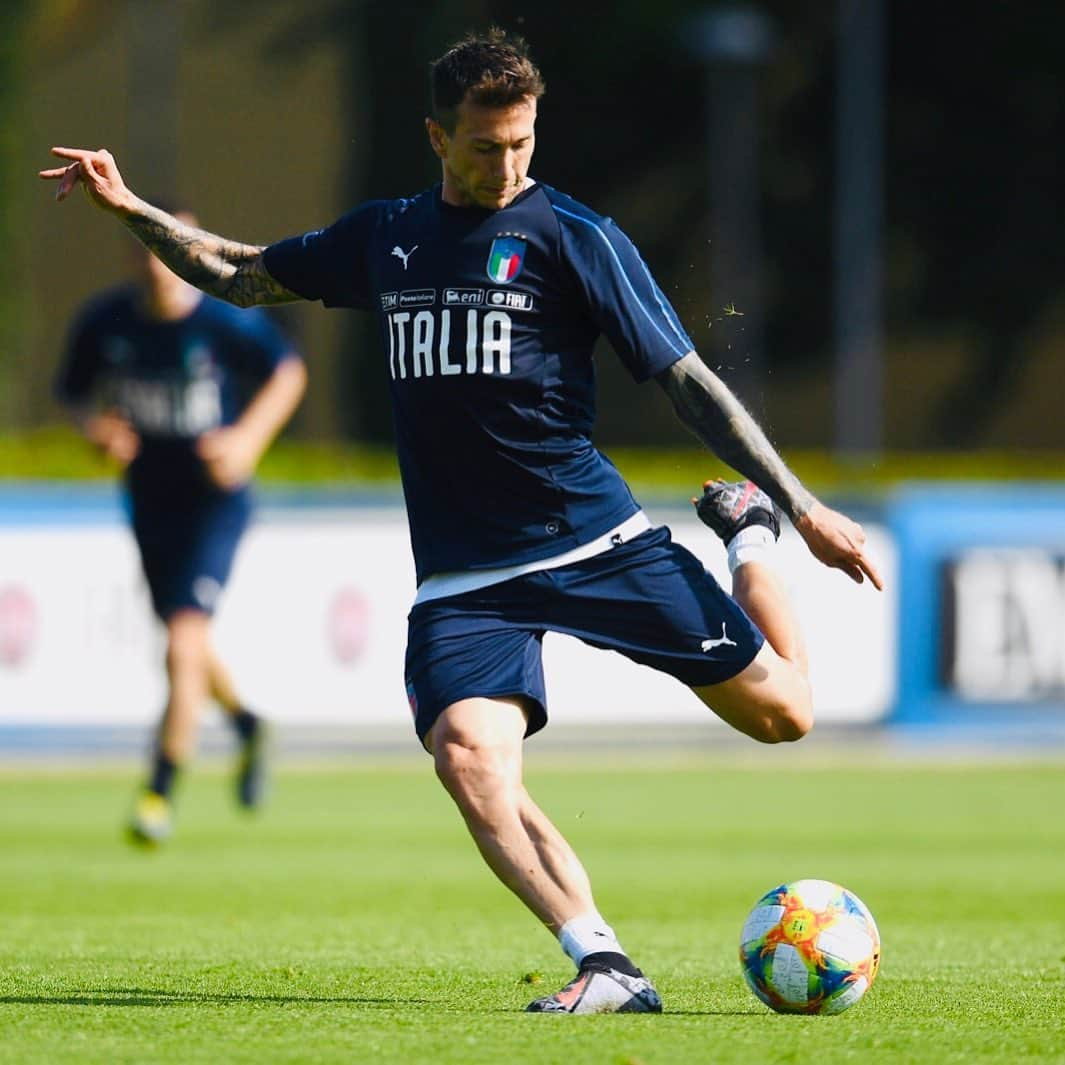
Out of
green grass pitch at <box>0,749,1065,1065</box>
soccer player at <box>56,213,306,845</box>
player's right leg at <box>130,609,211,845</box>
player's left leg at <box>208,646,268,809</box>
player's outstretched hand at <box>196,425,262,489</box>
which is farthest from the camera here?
player's left leg at <box>208,646,268,809</box>

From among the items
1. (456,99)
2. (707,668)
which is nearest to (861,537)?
(707,668)

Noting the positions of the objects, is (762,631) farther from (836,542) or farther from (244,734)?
(244,734)

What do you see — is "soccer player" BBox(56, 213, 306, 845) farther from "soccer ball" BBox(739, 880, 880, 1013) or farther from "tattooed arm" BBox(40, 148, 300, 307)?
"soccer ball" BBox(739, 880, 880, 1013)

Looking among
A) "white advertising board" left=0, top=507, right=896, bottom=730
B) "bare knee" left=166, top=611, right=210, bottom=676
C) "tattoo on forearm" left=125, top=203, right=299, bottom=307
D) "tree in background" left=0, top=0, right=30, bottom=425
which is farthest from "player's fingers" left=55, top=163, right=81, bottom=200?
"tree in background" left=0, top=0, right=30, bottom=425

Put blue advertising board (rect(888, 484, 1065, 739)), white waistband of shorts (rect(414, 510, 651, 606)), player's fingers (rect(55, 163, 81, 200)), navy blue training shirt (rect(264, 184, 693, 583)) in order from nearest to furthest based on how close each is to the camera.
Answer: navy blue training shirt (rect(264, 184, 693, 583)) < white waistband of shorts (rect(414, 510, 651, 606)) < player's fingers (rect(55, 163, 81, 200)) < blue advertising board (rect(888, 484, 1065, 739))

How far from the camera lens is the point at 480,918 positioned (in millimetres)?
8891

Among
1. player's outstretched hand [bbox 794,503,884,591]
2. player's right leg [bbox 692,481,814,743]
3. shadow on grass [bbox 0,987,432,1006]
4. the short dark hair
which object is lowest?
shadow on grass [bbox 0,987,432,1006]

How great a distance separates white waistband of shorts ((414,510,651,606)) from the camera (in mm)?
6426

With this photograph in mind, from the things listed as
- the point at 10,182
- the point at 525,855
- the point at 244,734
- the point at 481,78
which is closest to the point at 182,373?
the point at 244,734

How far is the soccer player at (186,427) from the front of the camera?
457 inches

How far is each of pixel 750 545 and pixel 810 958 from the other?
4.42ft

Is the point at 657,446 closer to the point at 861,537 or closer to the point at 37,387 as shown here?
the point at 37,387

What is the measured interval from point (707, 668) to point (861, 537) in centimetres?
62

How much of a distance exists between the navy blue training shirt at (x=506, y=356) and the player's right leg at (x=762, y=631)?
0.57 meters
